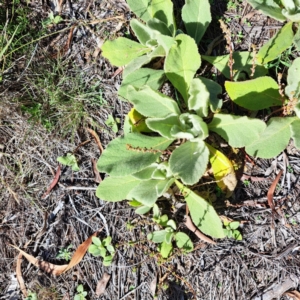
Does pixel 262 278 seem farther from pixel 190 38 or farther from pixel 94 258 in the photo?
pixel 190 38

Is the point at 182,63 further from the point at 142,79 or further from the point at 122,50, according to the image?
the point at 122,50

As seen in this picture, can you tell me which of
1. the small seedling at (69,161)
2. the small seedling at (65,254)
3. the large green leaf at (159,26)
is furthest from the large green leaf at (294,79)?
the small seedling at (65,254)

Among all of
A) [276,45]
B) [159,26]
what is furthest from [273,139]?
[159,26]

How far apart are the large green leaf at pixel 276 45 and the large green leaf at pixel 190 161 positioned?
57 centimetres

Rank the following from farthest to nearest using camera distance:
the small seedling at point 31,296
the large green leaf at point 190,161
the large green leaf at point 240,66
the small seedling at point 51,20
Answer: the small seedling at point 51,20
the small seedling at point 31,296
the large green leaf at point 240,66
the large green leaf at point 190,161

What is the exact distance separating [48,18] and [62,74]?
A: 0.37 metres

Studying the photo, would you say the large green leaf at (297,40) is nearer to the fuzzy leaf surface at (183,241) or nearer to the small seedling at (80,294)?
the fuzzy leaf surface at (183,241)

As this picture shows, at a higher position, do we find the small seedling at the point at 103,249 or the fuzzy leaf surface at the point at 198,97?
the fuzzy leaf surface at the point at 198,97

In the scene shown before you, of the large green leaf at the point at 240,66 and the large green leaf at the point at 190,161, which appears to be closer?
the large green leaf at the point at 190,161

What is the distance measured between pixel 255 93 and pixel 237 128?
23cm

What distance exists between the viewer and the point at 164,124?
2.28 metres

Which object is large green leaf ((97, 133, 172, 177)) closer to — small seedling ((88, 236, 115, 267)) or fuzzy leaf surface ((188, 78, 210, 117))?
fuzzy leaf surface ((188, 78, 210, 117))

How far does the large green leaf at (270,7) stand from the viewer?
231 centimetres

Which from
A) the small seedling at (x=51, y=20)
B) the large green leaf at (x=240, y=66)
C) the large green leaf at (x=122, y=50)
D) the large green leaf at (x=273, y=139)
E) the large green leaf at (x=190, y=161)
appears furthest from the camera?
the small seedling at (x=51, y=20)
